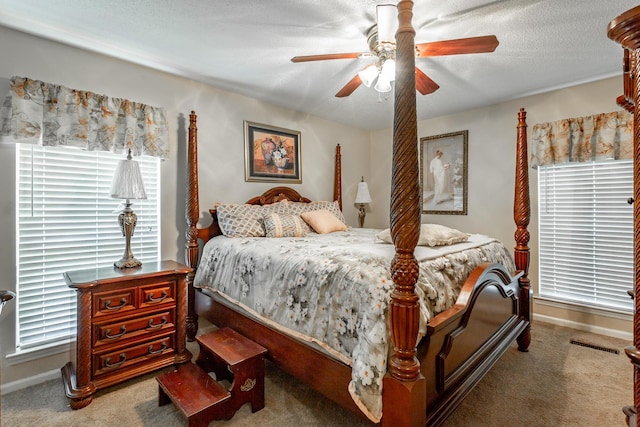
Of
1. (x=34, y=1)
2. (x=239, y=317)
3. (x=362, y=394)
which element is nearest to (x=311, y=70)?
(x=34, y=1)

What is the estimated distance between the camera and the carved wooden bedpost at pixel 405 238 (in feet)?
4.11

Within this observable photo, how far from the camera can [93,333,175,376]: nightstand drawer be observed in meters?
1.98

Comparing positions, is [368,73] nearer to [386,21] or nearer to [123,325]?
[386,21]

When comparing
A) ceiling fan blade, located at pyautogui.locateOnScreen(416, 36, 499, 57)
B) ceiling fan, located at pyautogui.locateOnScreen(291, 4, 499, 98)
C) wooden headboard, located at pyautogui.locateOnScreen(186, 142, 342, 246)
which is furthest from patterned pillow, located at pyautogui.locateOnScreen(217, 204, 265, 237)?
ceiling fan blade, located at pyautogui.locateOnScreen(416, 36, 499, 57)

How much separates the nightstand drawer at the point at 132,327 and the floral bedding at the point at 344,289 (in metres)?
0.43

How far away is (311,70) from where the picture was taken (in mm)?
2727

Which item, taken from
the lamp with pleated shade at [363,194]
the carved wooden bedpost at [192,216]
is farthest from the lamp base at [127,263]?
the lamp with pleated shade at [363,194]

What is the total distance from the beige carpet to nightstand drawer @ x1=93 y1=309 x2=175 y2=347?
14.0 inches

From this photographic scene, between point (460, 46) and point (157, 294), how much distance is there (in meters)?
2.53

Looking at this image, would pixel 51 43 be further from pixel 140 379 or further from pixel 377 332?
pixel 377 332

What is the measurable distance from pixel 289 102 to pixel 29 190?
97.4 inches

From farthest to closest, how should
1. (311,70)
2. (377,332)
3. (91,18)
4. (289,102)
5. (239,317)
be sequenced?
(289,102), (311,70), (239,317), (91,18), (377,332)

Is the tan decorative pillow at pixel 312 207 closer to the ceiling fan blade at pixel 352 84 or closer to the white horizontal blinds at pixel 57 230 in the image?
the ceiling fan blade at pixel 352 84

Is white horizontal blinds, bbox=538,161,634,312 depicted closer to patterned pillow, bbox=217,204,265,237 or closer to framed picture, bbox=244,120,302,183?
framed picture, bbox=244,120,302,183
